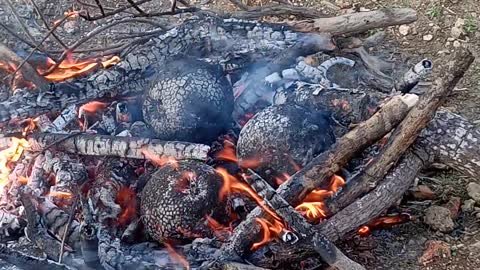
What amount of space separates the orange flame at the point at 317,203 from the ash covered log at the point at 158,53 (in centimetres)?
93

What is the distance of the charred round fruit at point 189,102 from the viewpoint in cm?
337

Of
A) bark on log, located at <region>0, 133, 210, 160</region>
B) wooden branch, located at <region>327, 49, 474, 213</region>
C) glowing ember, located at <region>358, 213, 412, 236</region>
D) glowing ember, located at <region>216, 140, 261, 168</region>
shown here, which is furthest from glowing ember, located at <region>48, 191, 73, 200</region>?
glowing ember, located at <region>358, 213, 412, 236</region>

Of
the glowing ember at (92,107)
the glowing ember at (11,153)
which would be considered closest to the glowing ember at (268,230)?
the glowing ember at (92,107)

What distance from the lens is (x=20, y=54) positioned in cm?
428

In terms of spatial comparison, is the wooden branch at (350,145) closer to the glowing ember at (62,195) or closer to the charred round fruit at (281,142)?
the charred round fruit at (281,142)

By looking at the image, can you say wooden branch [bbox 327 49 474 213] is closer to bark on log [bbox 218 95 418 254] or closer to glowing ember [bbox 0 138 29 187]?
bark on log [bbox 218 95 418 254]

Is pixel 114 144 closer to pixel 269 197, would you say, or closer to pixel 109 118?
pixel 109 118

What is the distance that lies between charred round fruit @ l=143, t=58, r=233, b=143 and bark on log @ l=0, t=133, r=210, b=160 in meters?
0.13

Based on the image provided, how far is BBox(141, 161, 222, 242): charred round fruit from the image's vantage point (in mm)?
3078

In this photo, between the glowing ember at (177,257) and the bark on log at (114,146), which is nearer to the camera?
→ the glowing ember at (177,257)

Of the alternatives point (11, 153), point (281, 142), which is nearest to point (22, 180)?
point (11, 153)

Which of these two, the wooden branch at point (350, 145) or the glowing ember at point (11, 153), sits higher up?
the wooden branch at point (350, 145)

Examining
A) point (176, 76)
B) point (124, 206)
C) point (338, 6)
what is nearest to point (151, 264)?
point (124, 206)

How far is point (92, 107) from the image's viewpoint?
3.72m
